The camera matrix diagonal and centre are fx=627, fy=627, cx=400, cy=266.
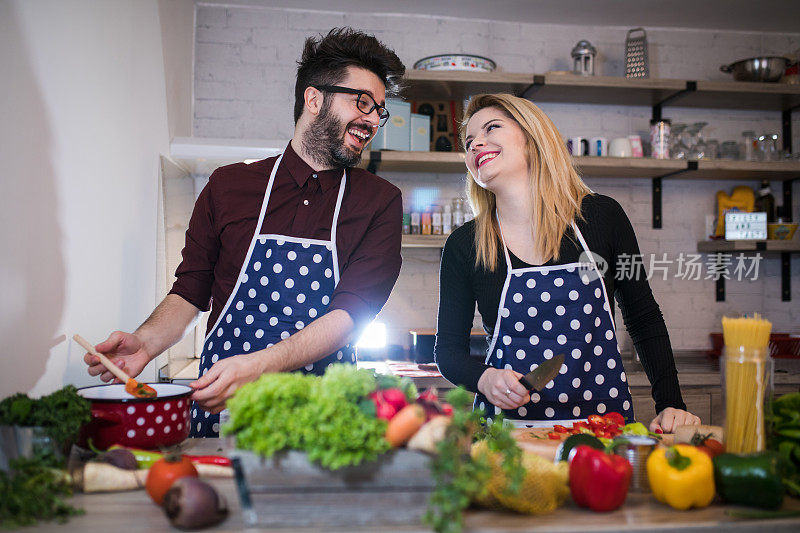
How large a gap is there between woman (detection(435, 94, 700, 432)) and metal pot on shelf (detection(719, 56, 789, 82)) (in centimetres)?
231

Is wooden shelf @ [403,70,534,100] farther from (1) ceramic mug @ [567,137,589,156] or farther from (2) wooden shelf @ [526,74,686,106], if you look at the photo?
(1) ceramic mug @ [567,137,589,156]

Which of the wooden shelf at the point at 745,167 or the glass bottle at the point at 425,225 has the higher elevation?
the wooden shelf at the point at 745,167

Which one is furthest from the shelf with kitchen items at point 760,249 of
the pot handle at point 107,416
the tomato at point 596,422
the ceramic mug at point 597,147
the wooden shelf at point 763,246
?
the pot handle at point 107,416

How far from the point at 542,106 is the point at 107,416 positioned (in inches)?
132

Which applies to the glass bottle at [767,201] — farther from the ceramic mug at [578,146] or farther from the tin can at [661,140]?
the ceramic mug at [578,146]

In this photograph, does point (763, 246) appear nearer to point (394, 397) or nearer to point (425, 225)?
point (425, 225)

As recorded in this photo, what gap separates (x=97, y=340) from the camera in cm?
198

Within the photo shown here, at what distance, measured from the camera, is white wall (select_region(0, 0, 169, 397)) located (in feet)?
4.78

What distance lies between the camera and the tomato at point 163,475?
92cm

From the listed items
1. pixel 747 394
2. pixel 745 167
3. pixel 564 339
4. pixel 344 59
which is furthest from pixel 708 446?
pixel 745 167

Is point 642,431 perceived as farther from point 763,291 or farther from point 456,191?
point 763,291

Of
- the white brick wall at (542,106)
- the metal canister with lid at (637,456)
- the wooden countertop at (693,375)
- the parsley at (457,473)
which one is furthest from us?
the white brick wall at (542,106)

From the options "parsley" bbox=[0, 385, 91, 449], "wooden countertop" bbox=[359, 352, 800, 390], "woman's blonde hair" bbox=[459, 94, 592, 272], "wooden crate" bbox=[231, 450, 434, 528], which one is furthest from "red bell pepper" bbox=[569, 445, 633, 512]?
"wooden countertop" bbox=[359, 352, 800, 390]

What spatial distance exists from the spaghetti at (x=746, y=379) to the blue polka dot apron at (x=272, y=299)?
992mm
